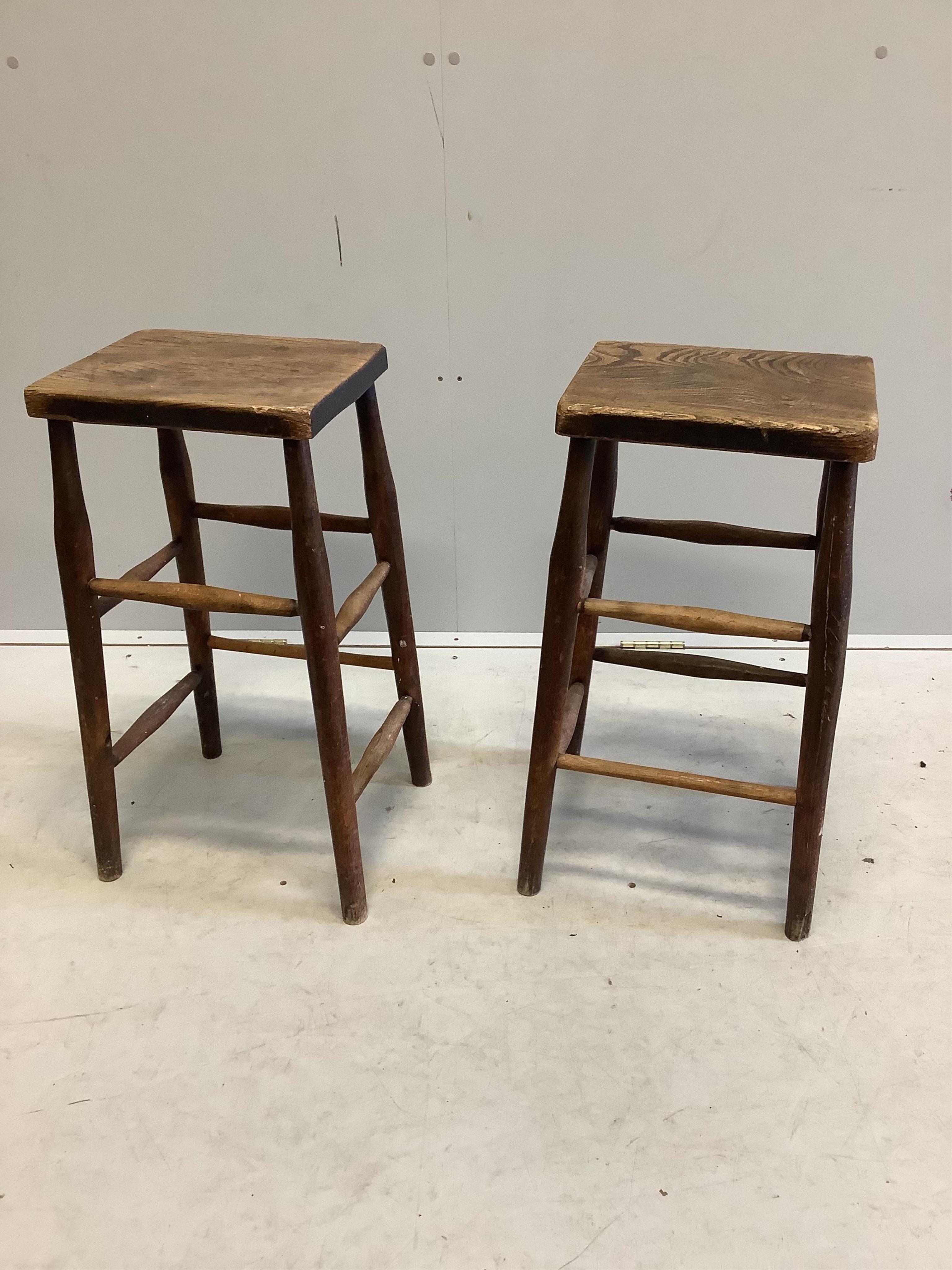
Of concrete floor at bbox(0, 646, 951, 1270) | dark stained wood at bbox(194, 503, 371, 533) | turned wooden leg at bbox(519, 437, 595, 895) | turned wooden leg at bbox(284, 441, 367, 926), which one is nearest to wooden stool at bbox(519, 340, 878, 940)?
turned wooden leg at bbox(519, 437, 595, 895)

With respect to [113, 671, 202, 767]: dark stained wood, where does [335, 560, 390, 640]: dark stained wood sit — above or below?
above

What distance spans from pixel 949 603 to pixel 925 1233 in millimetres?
1534

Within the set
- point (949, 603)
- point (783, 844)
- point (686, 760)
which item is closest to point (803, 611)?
point (949, 603)

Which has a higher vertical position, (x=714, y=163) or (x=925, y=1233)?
(x=714, y=163)

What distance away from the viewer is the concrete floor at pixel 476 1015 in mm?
1192

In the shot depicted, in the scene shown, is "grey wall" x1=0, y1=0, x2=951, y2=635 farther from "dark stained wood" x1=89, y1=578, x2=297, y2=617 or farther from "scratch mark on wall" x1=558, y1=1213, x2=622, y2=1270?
"scratch mark on wall" x1=558, y1=1213, x2=622, y2=1270

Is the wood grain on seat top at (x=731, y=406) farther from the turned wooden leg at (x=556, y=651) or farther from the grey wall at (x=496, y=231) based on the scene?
the grey wall at (x=496, y=231)

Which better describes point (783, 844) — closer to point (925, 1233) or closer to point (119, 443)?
point (925, 1233)

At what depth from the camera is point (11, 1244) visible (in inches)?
46.1

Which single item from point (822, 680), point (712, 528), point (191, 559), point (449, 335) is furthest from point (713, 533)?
point (191, 559)

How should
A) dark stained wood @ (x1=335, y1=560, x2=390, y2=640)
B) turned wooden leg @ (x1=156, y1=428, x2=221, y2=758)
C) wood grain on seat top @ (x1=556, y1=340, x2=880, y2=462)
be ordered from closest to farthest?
wood grain on seat top @ (x1=556, y1=340, x2=880, y2=462) < dark stained wood @ (x1=335, y1=560, x2=390, y2=640) < turned wooden leg @ (x1=156, y1=428, x2=221, y2=758)

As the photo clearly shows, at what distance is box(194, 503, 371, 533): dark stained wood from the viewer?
5.71 ft

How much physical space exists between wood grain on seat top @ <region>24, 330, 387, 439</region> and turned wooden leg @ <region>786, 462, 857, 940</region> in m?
0.69

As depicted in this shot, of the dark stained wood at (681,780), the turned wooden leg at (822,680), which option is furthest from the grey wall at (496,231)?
the dark stained wood at (681,780)
